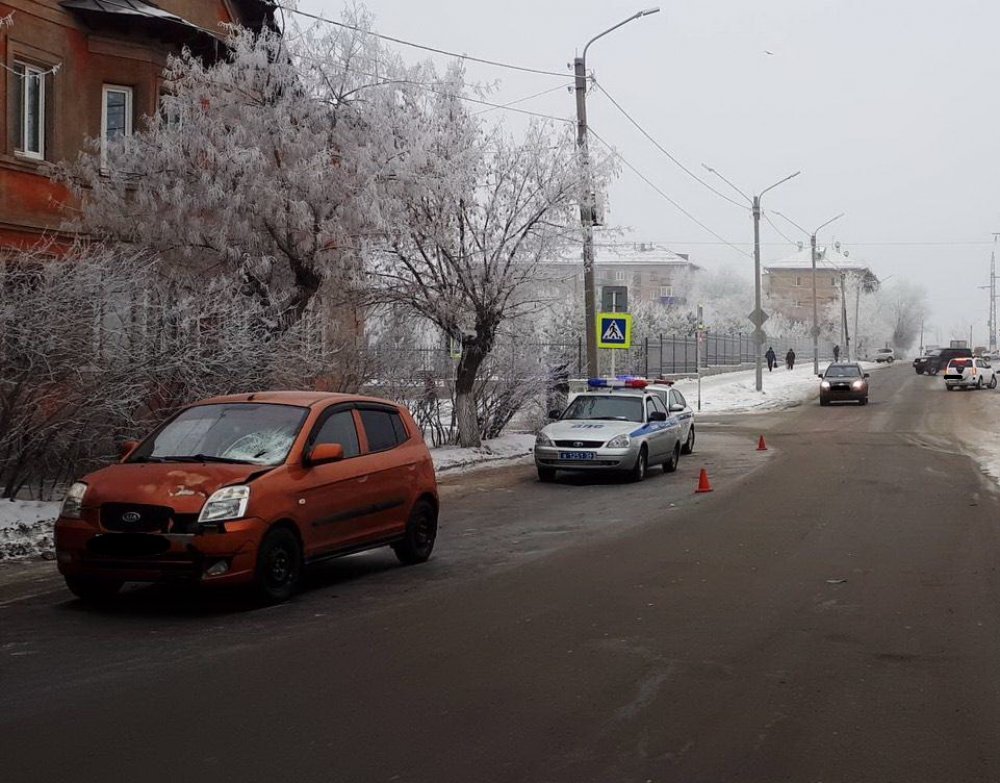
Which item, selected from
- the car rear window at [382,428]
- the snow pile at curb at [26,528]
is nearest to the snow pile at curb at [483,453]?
the snow pile at curb at [26,528]

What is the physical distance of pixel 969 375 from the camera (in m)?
58.4

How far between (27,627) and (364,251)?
1299 cm

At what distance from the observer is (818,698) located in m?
6.71

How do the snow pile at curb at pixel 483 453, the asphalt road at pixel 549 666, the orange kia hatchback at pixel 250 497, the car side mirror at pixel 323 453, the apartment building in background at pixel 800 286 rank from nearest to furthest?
the asphalt road at pixel 549 666 → the orange kia hatchback at pixel 250 497 → the car side mirror at pixel 323 453 → the snow pile at curb at pixel 483 453 → the apartment building in background at pixel 800 286

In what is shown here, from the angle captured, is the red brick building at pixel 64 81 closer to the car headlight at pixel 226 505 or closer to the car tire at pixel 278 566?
Answer: the car tire at pixel 278 566

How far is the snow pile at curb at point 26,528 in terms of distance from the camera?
12.1 metres

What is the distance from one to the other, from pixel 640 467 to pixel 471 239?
19.9 feet

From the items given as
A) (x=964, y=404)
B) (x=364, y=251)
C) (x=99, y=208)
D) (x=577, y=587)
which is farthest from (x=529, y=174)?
(x=964, y=404)

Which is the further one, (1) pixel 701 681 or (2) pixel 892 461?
(2) pixel 892 461

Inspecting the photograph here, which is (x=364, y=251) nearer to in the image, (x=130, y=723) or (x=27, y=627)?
(x=27, y=627)

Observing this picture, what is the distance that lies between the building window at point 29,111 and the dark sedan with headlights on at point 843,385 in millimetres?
33481

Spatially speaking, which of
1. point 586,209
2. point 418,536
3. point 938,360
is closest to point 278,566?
point 418,536

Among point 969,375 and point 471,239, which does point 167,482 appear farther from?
point 969,375

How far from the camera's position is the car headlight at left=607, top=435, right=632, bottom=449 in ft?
65.0
